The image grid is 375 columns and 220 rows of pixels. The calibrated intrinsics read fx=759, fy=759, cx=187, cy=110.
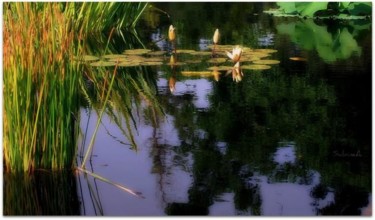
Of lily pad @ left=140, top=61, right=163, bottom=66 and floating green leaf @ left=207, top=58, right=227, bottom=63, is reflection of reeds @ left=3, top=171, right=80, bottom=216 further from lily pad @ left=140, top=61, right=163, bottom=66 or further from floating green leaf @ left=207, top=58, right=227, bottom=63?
floating green leaf @ left=207, top=58, right=227, bottom=63

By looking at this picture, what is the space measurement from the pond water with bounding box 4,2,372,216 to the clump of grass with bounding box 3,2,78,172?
0.60ft

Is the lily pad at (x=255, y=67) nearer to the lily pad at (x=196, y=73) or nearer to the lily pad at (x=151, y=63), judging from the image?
the lily pad at (x=196, y=73)

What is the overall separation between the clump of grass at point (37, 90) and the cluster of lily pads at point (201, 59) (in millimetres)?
2072

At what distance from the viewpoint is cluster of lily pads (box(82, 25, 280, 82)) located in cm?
498

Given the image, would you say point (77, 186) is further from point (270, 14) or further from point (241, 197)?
point (270, 14)

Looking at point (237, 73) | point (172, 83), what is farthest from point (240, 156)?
point (237, 73)

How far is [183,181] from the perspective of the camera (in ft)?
8.89

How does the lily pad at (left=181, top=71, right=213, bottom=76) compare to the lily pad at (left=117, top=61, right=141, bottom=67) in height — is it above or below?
below

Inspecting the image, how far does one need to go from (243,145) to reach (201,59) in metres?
2.39

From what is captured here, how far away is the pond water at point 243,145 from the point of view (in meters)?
2.53

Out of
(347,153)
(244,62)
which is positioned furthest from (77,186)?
(244,62)

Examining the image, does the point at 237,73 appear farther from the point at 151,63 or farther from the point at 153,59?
the point at 153,59

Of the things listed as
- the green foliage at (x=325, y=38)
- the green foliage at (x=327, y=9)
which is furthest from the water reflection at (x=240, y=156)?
the green foliage at (x=327, y=9)

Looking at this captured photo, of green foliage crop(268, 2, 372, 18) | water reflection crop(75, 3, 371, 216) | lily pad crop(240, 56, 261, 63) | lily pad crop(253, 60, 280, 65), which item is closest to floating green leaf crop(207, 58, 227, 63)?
lily pad crop(240, 56, 261, 63)
